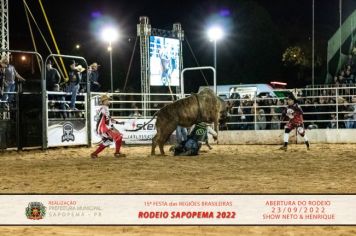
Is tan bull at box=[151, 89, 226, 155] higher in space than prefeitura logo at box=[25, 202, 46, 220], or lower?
higher

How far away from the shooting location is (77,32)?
47562 millimetres

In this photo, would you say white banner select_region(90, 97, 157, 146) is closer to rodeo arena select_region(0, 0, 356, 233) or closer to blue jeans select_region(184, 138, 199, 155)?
rodeo arena select_region(0, 0, 356, 233)

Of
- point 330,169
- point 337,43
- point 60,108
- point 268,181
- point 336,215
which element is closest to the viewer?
point 336,215

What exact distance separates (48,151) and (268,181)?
29.5 feet

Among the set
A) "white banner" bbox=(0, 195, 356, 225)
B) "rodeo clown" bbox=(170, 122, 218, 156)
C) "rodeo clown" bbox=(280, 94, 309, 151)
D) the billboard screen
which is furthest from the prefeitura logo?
the billboard screen

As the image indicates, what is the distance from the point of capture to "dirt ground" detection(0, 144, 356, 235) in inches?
203

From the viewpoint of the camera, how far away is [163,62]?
22.7 metres

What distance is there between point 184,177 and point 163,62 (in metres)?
14.2

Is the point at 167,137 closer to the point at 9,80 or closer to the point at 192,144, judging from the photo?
the point at 192,144

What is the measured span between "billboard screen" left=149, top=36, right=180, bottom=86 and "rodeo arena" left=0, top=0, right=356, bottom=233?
4 centimetres

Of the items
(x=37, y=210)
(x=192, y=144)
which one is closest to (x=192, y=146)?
(x=192, y=144)

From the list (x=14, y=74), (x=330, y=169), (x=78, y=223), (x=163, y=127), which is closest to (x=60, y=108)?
(x=14, y=74)

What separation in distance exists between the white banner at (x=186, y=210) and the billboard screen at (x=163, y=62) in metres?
17.0

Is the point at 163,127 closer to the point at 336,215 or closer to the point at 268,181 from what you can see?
the point at 268,181
